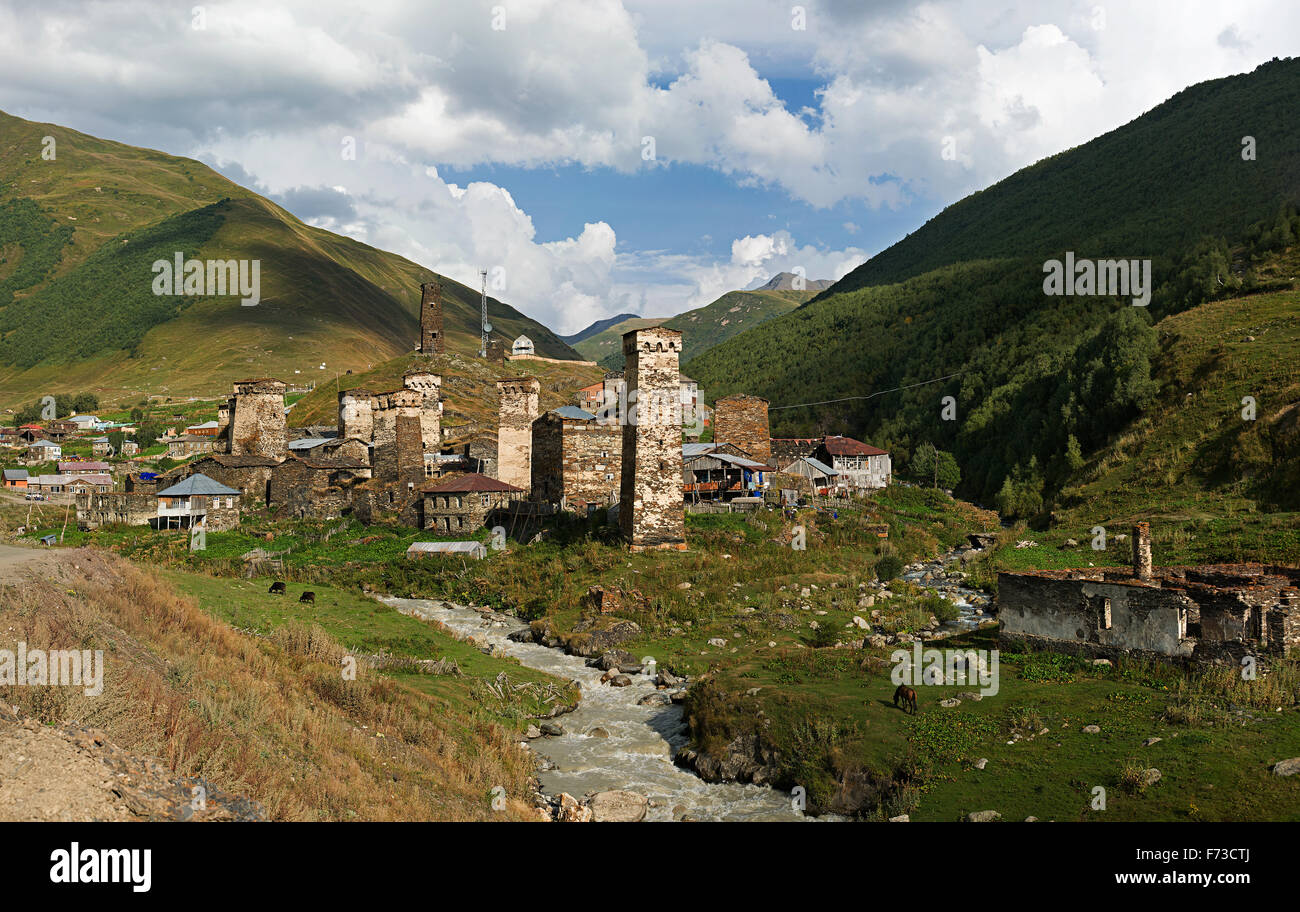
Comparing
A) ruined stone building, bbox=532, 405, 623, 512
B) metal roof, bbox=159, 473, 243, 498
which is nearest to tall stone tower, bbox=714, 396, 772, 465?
ruined stone building, bbox=532, 405, 623, 512

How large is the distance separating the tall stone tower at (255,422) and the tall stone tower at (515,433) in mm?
23786

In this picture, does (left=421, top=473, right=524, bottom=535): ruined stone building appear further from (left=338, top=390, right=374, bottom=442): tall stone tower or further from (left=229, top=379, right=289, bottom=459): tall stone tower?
(left=229, top=379, right=289, bottom=459): tall stone tower

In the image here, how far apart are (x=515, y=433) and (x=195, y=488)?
1732 cm

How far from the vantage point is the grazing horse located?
580 inches

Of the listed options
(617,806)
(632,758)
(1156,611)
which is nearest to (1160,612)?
(1156,611)

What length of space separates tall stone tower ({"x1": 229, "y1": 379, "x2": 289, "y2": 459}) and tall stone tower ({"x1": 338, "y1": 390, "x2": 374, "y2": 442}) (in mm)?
4862

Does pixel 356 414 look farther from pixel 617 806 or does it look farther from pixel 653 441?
pixel 617 806

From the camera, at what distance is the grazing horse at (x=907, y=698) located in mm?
14727

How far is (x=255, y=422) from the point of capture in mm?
58719

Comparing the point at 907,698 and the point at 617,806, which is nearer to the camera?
the point at 617,806
